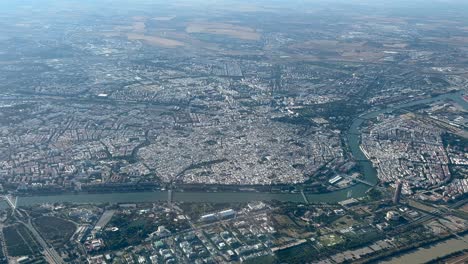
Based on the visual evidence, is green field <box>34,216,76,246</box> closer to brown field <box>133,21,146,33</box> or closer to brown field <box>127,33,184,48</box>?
brown field <box>127,33,184,48</box>

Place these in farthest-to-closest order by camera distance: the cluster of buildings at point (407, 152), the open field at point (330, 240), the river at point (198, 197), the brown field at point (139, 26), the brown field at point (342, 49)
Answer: the brown field at point (139, 26) < the brown field at point (342, 49) < the cluster of buildings at point (407, 152) < the river at point (198, 197) < the open field at point (330, 240)

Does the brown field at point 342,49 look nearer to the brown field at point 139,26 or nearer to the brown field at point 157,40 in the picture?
the brown field at point 157,40

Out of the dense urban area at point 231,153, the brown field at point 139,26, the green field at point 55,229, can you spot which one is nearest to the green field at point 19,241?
the dense urban area at point 231,153

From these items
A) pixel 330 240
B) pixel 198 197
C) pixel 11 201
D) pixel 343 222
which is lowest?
pixel 11 201

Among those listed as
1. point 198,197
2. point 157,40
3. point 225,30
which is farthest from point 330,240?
point 225,30

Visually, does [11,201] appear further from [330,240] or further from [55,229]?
[330,240]

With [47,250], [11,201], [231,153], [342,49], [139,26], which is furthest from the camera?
[139,26]

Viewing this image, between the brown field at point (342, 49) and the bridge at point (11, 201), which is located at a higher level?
the brown field at point (342, 49)
